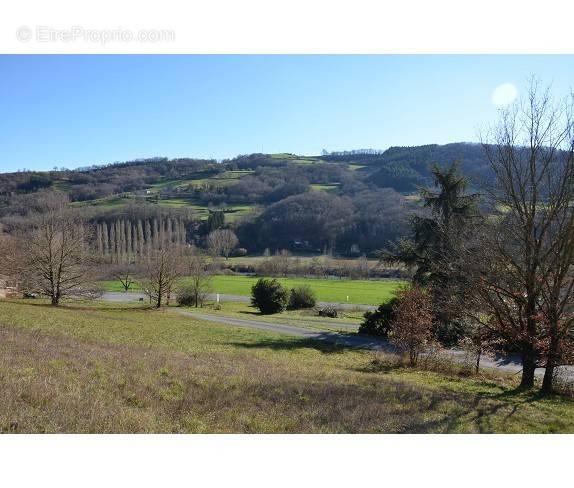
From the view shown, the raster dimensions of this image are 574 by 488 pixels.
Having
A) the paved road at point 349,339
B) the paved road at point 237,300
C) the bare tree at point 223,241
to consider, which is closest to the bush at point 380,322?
the paved road at point 349,339

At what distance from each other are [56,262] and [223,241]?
71.7 meters

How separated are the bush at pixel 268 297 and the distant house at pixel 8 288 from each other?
22.0 m

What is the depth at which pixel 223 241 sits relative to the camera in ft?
343

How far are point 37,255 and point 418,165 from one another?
133096mm

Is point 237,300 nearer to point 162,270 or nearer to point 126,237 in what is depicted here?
point 162,270

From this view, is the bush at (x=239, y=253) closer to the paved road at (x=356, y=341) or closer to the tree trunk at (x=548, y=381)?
the paved road at (x=356, y=341)

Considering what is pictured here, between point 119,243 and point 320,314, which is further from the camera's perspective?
point 119,243

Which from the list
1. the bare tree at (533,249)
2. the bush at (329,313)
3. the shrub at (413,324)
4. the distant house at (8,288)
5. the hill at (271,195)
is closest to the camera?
the bare tree at (533,249)

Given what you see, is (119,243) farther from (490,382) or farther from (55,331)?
(490,382)

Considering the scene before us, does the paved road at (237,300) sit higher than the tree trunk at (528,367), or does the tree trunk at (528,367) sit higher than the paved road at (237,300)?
the tree trunk at (528,367)

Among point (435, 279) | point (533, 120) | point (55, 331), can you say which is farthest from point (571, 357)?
point (55, 331)

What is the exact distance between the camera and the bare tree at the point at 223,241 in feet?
333

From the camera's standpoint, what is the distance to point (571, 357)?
12.3 m

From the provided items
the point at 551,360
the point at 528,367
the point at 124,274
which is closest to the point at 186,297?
the point at 124,274
